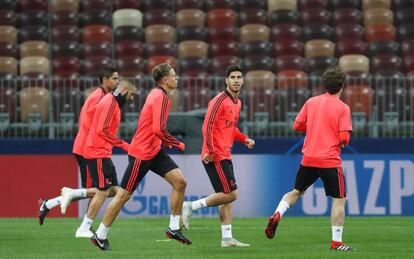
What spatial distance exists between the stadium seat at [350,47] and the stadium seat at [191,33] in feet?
9.44

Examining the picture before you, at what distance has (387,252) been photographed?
38.2 ft

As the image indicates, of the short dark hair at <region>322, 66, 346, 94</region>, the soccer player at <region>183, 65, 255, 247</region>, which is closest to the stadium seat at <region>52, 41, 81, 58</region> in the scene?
the soccer player at <region>183, 65, 255, 247</region>

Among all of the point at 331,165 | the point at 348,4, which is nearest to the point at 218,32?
the point at 348,4

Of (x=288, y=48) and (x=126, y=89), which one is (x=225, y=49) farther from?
(x=126, y=89)

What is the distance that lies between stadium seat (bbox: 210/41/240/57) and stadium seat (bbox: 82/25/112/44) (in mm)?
2250

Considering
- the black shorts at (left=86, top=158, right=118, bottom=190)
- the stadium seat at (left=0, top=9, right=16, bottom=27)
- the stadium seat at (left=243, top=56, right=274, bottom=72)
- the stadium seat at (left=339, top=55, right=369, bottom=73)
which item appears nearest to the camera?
the black shorts at (left=86, top=158, right=118, bottom=190)

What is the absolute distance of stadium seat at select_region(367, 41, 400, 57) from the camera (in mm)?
22672

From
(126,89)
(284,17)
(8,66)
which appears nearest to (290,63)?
(284,17)

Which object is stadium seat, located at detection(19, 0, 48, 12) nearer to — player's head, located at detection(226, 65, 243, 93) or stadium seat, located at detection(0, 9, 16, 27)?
stadium seat, located at detection(0, 9, 16, 27)

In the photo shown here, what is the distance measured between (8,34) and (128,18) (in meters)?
2.61

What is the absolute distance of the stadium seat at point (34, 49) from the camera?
2256cm

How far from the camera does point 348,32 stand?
75.8ft

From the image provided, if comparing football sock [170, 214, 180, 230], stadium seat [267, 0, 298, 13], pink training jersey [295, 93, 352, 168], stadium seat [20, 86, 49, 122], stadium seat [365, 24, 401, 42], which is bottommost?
football sock [170, 214, 180, 230]

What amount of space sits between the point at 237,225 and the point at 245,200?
232cm
